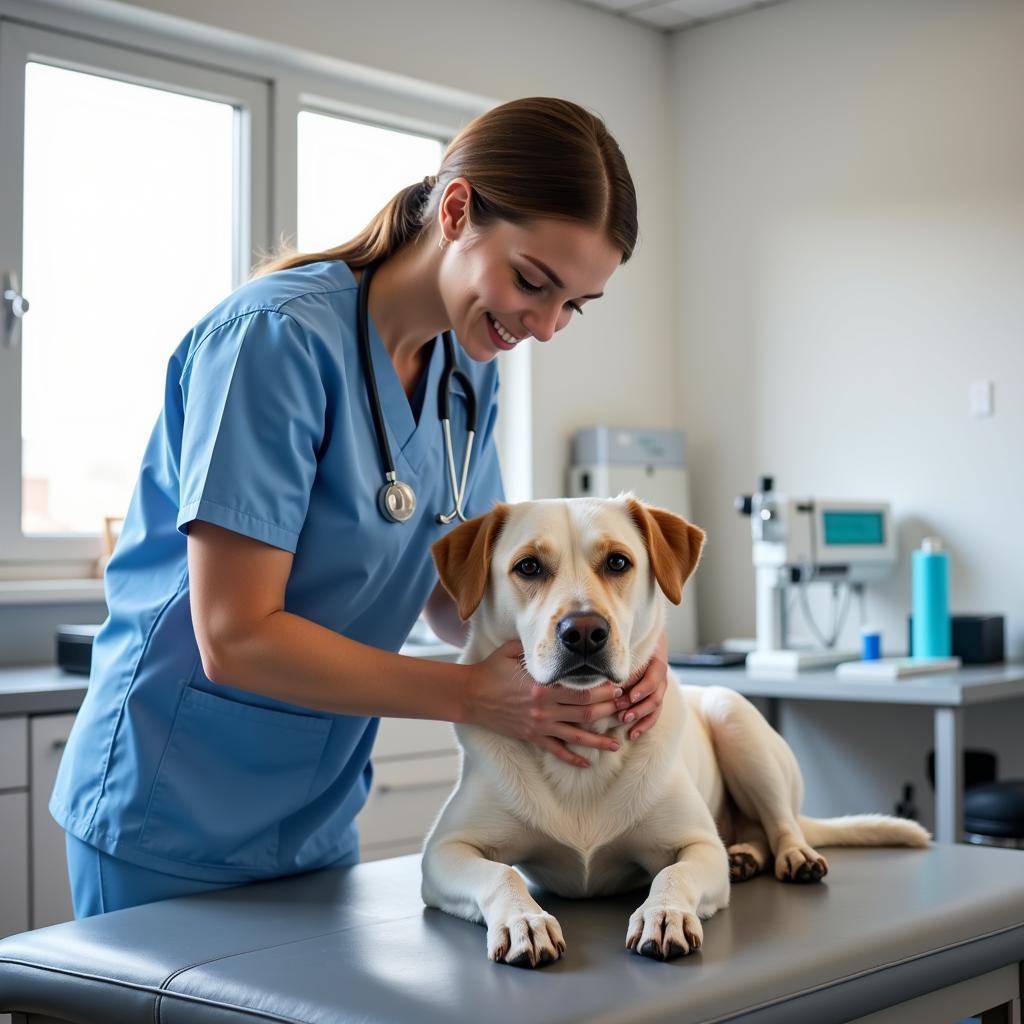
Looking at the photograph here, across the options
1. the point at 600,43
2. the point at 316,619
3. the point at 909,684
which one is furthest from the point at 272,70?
the point at 316,619

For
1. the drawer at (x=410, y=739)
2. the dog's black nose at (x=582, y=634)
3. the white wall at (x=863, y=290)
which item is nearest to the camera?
the dog's black nose at (x=582, y=634)

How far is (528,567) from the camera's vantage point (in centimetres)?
122

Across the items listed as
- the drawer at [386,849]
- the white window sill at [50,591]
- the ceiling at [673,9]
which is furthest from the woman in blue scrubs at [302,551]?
the ceiling at [673,9]

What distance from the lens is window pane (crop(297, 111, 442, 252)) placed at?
362cm

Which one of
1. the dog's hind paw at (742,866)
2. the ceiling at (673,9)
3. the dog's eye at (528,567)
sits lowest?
the dog's hind paw at (742,866)

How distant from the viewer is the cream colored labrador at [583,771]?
111 centimetres

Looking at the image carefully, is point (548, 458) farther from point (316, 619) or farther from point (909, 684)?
point (316, 619)

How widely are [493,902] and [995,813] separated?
211 centimetres

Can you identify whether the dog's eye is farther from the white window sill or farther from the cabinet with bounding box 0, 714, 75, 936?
the white window sill

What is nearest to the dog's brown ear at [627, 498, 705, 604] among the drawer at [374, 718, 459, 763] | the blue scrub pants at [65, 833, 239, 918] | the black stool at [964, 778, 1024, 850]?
the blue scrub pants at [65, 833, 239, 918]

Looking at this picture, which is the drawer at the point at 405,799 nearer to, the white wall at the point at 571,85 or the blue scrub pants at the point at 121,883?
the white wall at the point at 571,85

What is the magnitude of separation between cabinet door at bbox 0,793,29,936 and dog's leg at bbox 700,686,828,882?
1.40 m

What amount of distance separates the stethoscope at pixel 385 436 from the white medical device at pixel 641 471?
2.46 m

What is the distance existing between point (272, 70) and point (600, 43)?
4.13 ft
